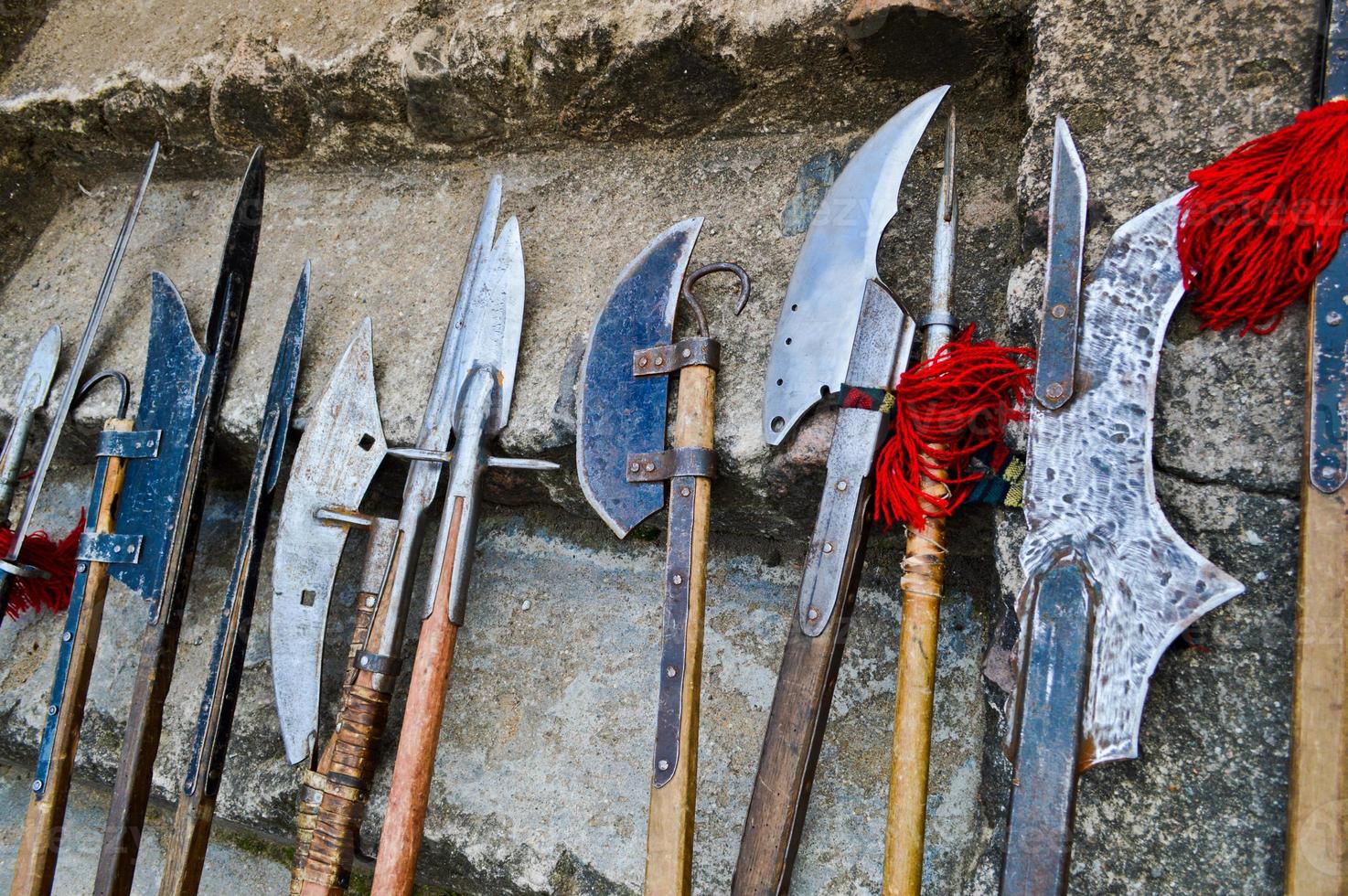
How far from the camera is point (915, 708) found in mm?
1229

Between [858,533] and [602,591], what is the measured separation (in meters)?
0.65

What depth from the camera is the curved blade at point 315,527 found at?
173 cm

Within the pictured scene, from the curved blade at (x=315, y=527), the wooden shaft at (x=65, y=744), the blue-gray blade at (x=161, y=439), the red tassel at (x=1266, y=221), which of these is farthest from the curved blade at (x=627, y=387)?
the wooden shaft at (x=65, y=744)

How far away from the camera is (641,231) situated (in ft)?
6.18

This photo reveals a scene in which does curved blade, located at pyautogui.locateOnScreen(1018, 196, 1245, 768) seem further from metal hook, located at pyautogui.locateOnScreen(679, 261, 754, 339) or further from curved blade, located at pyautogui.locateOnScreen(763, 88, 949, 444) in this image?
metal hook, located at pyautogui.locateOnScreen(679, 261, 754, 339)

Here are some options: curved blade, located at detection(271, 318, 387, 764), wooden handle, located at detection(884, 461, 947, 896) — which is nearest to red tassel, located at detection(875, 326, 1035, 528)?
wooden handle, located at detection(884, 461, 947, 896)

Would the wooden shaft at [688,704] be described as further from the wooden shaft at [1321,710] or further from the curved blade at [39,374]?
the curved blade at [39,374]

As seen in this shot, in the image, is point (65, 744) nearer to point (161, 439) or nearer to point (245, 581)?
point (245, 581)

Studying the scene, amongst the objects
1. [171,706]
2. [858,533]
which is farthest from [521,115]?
[171,706]

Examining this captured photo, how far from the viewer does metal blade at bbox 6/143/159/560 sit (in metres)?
1.96

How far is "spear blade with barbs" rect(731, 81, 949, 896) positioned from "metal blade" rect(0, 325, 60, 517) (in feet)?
5.60

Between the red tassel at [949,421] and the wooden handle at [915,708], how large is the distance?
23 mm

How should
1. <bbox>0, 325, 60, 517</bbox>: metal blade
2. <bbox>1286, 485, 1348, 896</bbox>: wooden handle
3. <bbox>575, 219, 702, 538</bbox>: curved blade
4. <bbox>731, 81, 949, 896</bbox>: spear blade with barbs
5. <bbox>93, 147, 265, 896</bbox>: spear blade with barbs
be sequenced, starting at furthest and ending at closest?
<bbox>0, 325, 60, 517</bbox>: metal blade, <bbox>93, 147, 265, 896</bbox>: spear blade with barbs, <bbox>575, 219, 702, 538</bbox>: curved blade, <bbox>731, 81, 949, 896</bbox>: spear blade with barbs, <bbox>1286, 485, 1348, 896</bbox>: wooden handle

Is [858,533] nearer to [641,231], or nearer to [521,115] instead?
[641,231]
